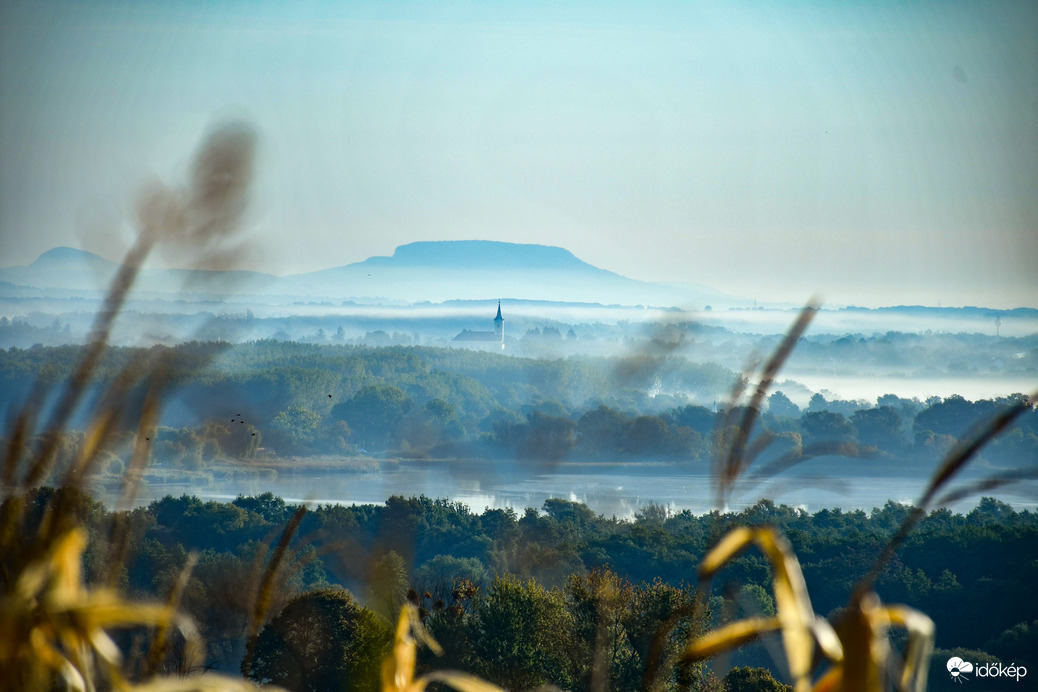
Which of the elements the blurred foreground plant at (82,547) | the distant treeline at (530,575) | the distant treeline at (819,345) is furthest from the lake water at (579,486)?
the blurred foreground plant at (82,547)

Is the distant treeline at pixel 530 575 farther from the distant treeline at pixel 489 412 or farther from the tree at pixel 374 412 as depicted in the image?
the tree at pixel 374 412

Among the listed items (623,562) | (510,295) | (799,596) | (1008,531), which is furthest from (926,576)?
(510,295)

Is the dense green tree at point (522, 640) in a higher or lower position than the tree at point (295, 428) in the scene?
lower

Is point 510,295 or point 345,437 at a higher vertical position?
point 510,295

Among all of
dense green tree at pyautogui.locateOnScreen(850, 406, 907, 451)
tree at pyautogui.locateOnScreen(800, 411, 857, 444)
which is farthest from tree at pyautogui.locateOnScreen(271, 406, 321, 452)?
dense green tree at pyautogui.locateOnScreen(850, 406, 907, 451)

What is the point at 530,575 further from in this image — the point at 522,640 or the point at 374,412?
the point at 374,412

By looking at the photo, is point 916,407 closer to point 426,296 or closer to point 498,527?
point 498,527

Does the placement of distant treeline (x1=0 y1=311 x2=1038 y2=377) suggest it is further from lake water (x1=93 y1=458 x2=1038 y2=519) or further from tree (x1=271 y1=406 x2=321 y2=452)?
lake water (x1=93 y1=458 x2=1038 y2=519)
